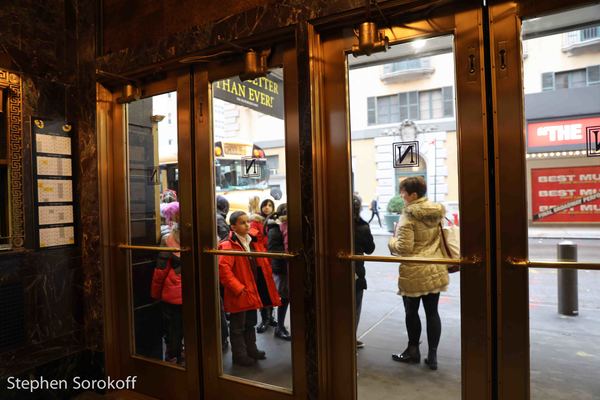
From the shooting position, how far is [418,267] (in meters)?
2.15

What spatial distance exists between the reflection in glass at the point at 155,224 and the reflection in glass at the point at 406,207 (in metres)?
1.34

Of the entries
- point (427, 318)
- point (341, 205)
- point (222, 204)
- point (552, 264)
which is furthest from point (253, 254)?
point (552, 264)

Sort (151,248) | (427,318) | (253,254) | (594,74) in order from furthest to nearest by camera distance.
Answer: (151,248), (253,254), (427,318), (594,74)

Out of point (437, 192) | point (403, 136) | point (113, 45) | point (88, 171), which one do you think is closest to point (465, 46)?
point (403, 136)

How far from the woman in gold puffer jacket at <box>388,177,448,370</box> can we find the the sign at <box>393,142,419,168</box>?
8 centimetres

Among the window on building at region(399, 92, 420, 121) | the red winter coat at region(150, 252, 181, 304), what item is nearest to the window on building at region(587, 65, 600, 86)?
the window on building at region(399, 92, 420, 121)

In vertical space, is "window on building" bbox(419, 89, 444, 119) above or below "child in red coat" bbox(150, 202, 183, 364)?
above

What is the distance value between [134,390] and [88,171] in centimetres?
166

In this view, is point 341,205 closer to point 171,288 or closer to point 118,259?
point 171,288

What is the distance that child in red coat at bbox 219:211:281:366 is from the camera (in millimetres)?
2623

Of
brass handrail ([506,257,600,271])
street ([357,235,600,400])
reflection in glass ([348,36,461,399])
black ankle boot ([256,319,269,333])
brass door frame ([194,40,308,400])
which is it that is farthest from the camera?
black ankle boot ([256,319,269,333])

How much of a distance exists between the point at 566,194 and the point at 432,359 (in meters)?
1.04

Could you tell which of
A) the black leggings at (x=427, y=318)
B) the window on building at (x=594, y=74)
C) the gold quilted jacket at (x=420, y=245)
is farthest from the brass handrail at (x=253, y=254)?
the window on building at (x=594, y=74)

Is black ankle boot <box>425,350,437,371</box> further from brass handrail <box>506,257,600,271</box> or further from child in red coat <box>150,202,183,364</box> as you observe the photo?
child in red coat <box>150,202,183,364</box>
